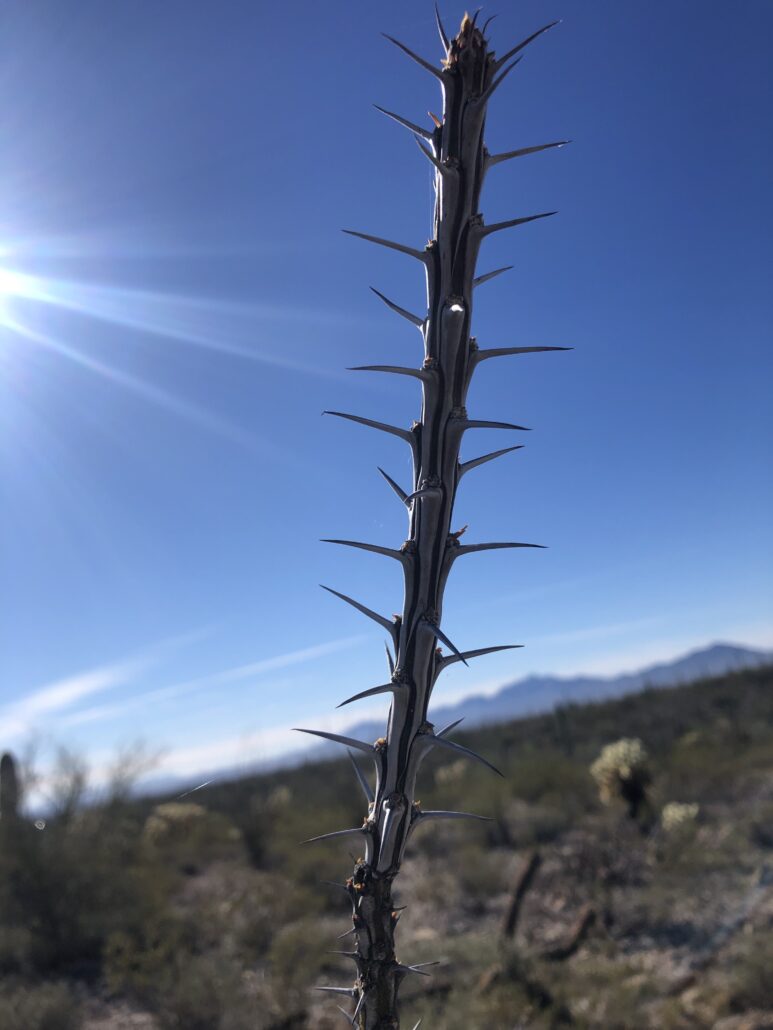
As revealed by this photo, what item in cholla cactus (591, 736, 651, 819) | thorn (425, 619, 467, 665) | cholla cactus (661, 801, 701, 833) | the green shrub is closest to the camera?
thorn (425, 619, 467, 665)

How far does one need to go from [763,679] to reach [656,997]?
2840cm

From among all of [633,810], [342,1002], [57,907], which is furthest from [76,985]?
[633,810]

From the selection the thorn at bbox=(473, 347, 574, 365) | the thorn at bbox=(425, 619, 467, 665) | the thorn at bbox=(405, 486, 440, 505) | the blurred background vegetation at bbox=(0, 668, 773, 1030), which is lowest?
the blurred background vegetation at bbox=(0, 668, 773, 1030)

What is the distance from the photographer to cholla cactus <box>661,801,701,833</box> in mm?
12789

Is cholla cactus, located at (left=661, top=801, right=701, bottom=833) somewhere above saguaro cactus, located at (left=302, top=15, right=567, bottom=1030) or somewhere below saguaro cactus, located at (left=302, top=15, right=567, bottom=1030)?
below

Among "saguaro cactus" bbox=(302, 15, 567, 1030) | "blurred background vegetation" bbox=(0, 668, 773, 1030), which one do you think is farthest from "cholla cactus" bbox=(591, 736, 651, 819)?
"saguaro cactus" bbox=(302, 15, 567, 1030)

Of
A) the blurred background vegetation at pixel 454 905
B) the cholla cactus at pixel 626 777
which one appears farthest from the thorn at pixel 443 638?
the cholla cactus at pixel 626 777

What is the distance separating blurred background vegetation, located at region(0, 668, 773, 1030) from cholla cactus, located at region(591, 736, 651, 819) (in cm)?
4

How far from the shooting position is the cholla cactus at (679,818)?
42.0 ft

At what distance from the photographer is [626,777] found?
1502cm

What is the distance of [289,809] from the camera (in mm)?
19094

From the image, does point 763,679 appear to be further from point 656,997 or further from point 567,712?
point 656,997

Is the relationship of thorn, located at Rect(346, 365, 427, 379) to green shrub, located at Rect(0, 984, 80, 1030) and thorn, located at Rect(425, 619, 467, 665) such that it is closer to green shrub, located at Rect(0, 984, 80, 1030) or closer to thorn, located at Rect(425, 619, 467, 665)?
thorn, located at Rect(425, 619, 467, 665)

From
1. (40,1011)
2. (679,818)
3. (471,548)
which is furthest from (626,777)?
(471,548)
